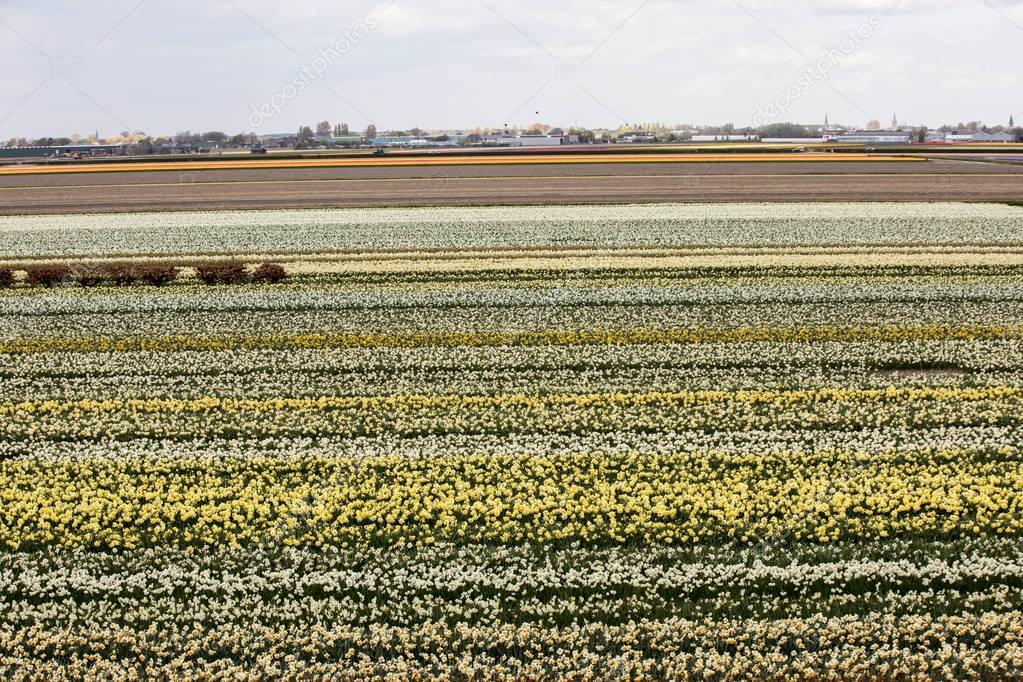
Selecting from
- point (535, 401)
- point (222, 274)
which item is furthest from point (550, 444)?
point (222, 274)

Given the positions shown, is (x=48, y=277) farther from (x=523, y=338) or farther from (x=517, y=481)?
(x=517, y=481)

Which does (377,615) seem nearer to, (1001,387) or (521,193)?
(1001,387)

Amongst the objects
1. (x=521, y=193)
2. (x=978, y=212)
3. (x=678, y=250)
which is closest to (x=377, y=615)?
(x=678, y=250)

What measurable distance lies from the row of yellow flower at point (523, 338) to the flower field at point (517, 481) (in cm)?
13

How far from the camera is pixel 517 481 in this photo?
1673cm

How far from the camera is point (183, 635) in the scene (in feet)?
40.0

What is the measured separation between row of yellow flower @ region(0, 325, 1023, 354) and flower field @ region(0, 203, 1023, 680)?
133 millimetres

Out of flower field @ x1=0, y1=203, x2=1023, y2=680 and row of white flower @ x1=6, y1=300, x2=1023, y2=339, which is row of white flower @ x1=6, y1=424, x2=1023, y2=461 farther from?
row of white flower @ x1=6, y1=300, x2=1023, y2=339

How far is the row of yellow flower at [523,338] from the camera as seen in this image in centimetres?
2616

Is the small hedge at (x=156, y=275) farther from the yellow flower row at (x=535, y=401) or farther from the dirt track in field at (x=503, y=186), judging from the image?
the dirt track in field at (x=503, y=186)

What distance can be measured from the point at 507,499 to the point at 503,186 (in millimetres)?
63546

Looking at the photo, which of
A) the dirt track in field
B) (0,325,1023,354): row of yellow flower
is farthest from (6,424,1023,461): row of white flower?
the dirt track in field

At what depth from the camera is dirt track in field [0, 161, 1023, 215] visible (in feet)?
225

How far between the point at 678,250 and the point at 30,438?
2851 cm
